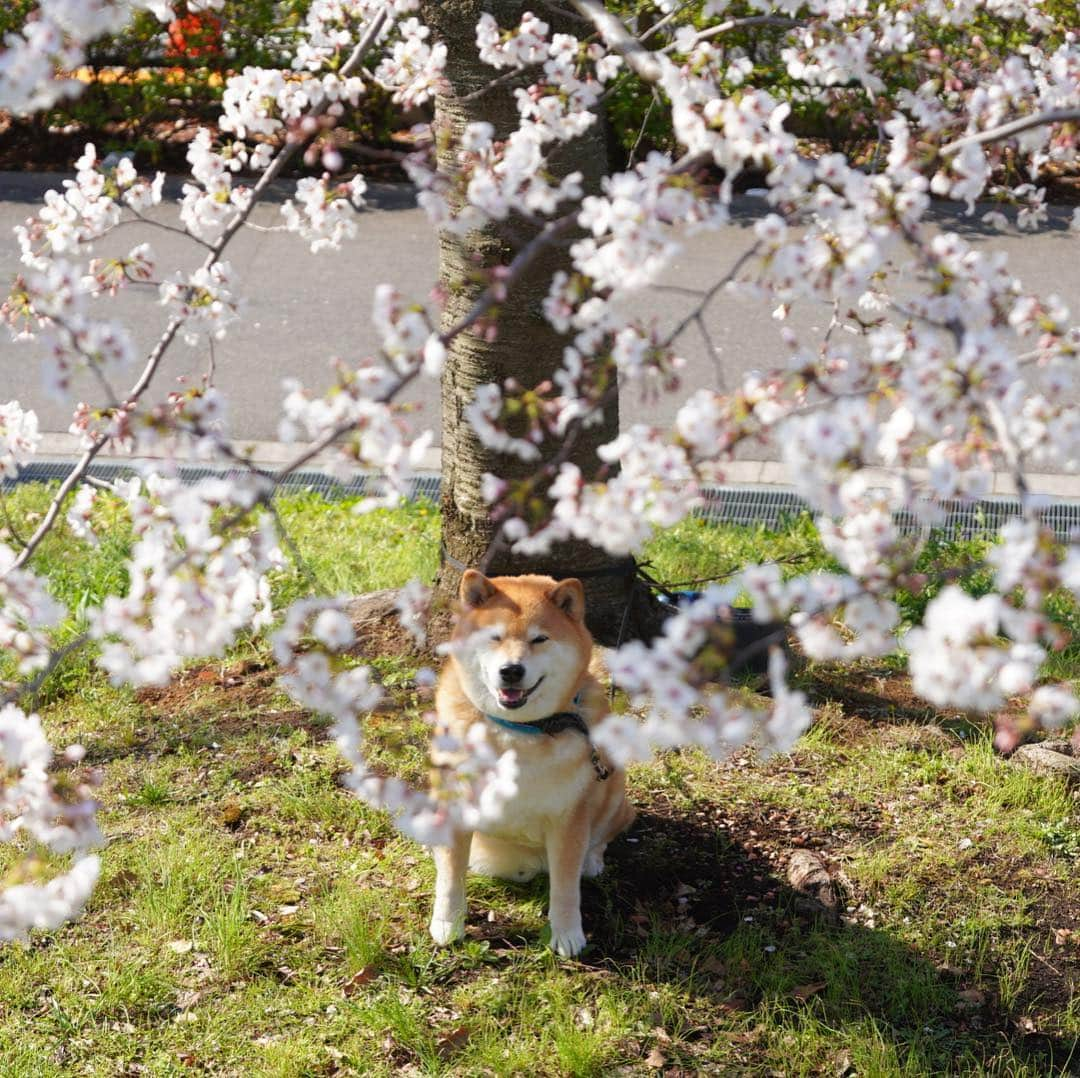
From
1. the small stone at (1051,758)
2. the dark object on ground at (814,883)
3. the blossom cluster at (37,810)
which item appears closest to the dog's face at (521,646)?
the dark object on ground at (814,883)

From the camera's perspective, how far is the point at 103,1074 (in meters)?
3.05

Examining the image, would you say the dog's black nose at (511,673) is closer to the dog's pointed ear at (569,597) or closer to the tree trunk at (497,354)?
the dog's pointed ear at (569,597)

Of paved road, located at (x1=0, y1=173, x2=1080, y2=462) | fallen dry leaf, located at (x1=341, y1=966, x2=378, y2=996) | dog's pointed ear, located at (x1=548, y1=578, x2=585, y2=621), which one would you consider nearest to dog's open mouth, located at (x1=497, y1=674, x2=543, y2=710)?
dog's pointed ear, located at (x1=548, y1=578, x2=585, y2=621)

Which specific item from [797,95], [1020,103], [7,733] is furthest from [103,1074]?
[797,95]

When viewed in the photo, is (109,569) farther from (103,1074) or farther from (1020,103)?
(1020,103)

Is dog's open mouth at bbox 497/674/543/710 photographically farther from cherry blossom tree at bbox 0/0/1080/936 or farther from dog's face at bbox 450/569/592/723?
cherry blossom tree at bbox 0/0/1080/936

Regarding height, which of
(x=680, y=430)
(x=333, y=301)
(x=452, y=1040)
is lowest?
(x=452, y=1040)

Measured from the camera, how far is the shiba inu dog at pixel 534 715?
321 cm

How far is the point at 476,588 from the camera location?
10.8 ft

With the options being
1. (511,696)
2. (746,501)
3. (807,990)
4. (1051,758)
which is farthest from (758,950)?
(746,501)

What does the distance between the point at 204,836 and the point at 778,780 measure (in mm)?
1681

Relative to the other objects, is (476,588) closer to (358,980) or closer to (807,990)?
(358,980)

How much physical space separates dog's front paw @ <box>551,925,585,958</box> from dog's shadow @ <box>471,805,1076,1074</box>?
0.04 metres

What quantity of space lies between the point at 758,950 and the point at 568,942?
467mm
